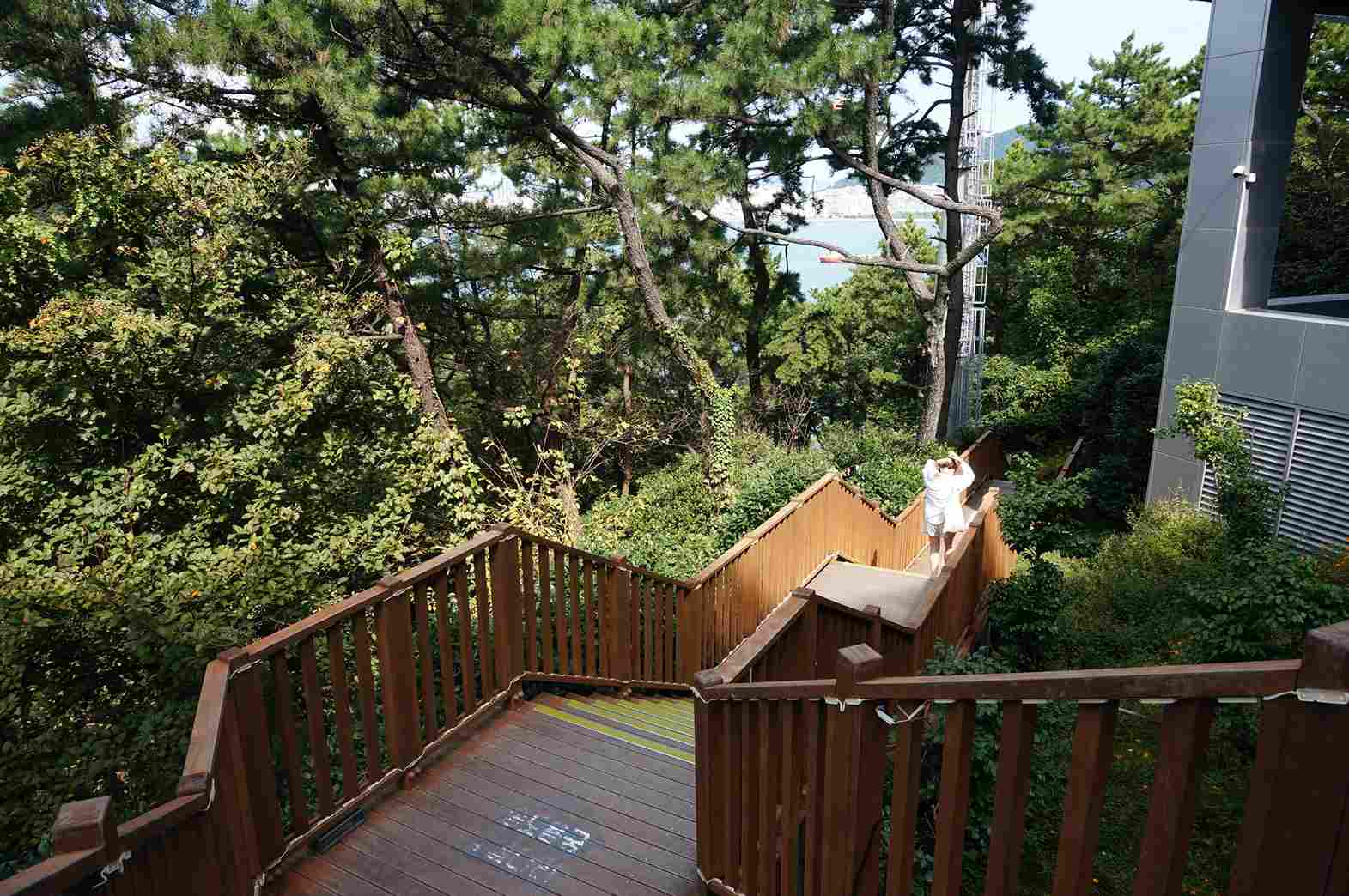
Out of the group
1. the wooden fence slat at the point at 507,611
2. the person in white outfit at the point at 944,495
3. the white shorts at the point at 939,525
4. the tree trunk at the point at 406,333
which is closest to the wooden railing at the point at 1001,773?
the wooden fence slat at the point at 507,611

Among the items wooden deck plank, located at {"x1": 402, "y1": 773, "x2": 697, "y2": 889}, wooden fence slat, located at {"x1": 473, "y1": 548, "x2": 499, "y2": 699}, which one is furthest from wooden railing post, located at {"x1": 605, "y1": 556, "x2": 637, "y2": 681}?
wooden deck plank, located at {"x1": 402, "y1": 773, "x2": 697, "y2": 889}

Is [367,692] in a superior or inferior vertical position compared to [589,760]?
superior

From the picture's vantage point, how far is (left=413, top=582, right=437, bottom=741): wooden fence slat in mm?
3613

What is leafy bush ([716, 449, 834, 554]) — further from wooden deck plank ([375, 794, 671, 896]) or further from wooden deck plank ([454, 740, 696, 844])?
wooden deck plank ([375, 794, 671, 896])

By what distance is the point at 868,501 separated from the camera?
32.5 feet

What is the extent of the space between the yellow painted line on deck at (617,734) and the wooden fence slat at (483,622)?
36 cm

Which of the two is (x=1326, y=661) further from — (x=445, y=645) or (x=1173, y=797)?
(x=445, y=645)

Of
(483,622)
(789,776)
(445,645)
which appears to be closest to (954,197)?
(483,622)

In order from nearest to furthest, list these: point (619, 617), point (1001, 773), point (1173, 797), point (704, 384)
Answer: point (1173, 797), point (1001, 773), point (619, 617), point (704, 384)

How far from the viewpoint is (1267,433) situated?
9398mm

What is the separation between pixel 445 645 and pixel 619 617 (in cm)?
148

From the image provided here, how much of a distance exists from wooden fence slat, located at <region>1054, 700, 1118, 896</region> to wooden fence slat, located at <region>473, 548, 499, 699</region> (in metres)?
2.94

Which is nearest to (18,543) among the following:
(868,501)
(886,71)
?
(868,501)

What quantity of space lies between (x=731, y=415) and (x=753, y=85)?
4901 mm
